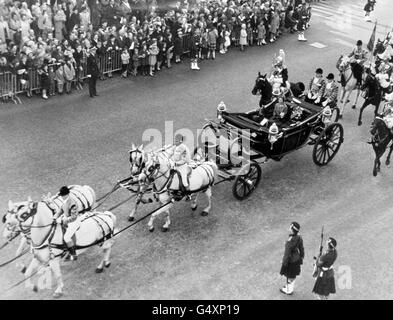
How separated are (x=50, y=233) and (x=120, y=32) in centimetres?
1133

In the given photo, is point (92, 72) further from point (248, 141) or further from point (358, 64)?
point (358, 64)

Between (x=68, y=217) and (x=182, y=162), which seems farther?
(x=182, y=162)

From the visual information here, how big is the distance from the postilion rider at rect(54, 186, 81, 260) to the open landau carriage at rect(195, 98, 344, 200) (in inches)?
129

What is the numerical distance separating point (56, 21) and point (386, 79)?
417 inches

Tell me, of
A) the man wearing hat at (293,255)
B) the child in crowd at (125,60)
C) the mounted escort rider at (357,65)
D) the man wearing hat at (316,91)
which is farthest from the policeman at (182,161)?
the child in crowd at (125,60)

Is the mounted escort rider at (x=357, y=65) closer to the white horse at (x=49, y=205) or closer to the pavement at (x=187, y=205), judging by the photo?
the pavement at (x=187, y=205)

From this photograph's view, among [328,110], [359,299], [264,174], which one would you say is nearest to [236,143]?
[264,174]

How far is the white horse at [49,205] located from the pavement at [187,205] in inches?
28.1

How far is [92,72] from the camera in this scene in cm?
1742

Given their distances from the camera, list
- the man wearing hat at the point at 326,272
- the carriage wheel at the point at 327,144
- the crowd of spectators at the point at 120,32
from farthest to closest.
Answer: the crowd of spectators at the point at 120,32, the carriage wheel at the point at 327,144, the man wearing hat at the point at 326,272

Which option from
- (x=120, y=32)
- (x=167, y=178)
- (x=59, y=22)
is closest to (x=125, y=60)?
(x=120, y=32)

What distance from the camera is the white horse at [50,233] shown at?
9203mm
